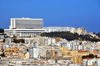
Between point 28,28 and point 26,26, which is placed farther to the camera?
point 26,26

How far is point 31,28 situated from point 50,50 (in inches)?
895

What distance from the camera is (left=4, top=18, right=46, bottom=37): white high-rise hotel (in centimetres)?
4291

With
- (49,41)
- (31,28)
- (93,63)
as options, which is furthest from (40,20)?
(93,63)

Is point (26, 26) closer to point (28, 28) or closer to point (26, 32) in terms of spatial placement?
point (28, 28)

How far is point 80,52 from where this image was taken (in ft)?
77.5

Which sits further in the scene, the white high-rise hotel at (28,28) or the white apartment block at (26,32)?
the white high-rise hotel at (28,28)

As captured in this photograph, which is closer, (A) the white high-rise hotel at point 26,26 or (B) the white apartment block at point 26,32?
(B) the white apartment block at point 26,32

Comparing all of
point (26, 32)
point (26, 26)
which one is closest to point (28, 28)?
point (26, 26)

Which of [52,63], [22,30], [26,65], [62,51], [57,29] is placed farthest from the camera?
[57,29]

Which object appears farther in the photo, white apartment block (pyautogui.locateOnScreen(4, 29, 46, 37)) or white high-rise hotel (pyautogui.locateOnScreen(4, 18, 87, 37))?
white high-rise hotel (pyautogui.locateOnScreen(4, 18, 87, 37))

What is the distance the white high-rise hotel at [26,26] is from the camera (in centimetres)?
4291

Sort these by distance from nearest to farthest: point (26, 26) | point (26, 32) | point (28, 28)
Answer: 1. point (26, 32)
2. point (28, 28)
3. point (26, 26)

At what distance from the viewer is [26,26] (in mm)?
45938

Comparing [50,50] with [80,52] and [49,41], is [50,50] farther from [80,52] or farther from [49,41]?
[49,41]
